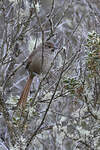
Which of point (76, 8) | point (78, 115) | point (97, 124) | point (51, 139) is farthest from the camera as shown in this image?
point (76, 8)

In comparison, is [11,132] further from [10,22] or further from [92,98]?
[10,22]

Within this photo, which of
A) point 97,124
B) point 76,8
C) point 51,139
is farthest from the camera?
point 76,8

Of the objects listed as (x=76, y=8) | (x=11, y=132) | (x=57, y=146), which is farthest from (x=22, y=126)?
(x=76, y=8)

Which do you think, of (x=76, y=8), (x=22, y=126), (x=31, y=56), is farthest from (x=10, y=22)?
(x=76, y=8)

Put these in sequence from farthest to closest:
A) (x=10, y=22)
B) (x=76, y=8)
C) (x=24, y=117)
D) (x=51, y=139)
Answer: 1. (x=76, y=8)
2. (x=51, y=139)
3. (x=10, y=22)
4. (x=24, y=117)

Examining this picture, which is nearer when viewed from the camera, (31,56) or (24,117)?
(24,117)

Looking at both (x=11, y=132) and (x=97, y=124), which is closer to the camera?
(x=11, y=132)

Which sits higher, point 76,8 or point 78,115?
point 76,8

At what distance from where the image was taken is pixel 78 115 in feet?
15.6

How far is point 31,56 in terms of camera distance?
16.9 feet

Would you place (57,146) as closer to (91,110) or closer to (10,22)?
(91,110)

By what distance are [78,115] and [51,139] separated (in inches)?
42.8

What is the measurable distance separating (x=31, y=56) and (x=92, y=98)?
1.17 metres

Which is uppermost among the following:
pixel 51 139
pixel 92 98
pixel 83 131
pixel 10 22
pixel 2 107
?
pixel 10 22
